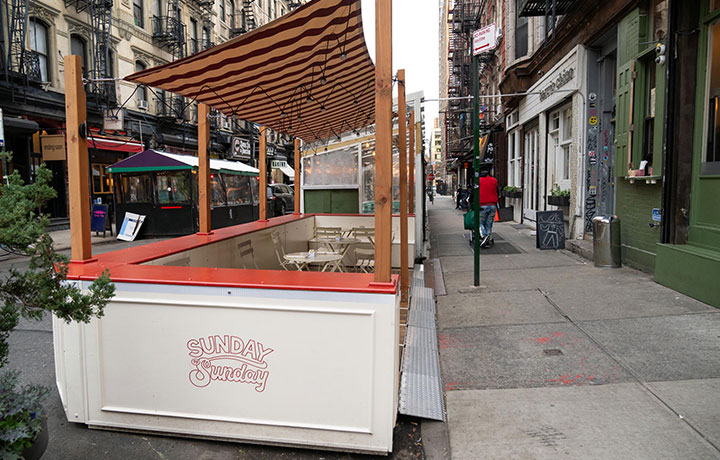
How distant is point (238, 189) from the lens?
67.5 feet

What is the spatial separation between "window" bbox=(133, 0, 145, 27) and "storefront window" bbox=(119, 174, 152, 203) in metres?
11.8

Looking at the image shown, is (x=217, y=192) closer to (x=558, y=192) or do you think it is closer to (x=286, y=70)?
(x=558, y=192)

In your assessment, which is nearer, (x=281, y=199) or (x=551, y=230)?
(x=551, y=230)

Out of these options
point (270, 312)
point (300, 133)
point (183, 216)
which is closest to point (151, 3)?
point (183, 216)

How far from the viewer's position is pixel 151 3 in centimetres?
2516

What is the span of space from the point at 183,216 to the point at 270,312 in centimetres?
1459

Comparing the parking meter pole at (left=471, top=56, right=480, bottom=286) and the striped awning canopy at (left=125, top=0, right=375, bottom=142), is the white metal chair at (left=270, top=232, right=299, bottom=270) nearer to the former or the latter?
the striped awning canopy at (left=125, top=0, right=375, bottom=142)

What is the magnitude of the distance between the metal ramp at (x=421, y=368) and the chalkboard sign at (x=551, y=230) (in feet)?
16.6

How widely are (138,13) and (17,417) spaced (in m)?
26.9

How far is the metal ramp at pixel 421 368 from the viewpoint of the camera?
361 cm

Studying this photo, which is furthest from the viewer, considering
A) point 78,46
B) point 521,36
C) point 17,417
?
point 78,46

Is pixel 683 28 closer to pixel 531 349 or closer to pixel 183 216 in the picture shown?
pixel 531 349

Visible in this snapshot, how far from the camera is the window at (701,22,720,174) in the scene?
5.98 meters

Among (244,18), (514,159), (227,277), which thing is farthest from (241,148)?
(227,277)
